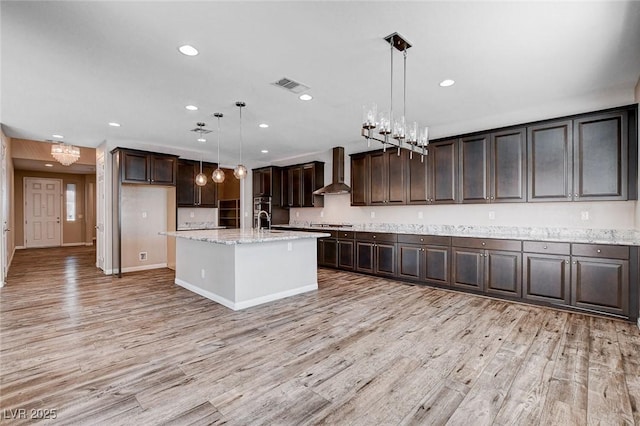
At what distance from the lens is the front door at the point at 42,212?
10.1 metres

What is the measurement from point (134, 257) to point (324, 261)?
3.87 metres

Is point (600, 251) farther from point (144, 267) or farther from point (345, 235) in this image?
point (144, 267)

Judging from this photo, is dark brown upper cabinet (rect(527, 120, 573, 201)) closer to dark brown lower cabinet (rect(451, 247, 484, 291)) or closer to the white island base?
dark brown lower cabinet (rect(451, 247, 484, 291))

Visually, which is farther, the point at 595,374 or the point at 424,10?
the point at 595,374

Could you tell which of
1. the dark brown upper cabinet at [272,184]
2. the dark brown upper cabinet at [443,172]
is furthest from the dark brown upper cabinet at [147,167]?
the dark brown upper cabinet at [443,172]

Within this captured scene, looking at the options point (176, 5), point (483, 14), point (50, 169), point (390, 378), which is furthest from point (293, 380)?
point (50, 169)

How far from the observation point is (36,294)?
15.1ft

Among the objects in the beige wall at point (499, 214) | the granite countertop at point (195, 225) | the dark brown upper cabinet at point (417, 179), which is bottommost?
the granite countertop at point (195, 225)

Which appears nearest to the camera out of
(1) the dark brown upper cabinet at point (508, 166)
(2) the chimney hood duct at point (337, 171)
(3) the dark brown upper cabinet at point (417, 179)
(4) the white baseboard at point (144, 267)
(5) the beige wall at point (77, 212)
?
(1) the dark brown upper cabinet at point (508, 166)

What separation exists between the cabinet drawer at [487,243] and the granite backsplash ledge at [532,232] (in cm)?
9

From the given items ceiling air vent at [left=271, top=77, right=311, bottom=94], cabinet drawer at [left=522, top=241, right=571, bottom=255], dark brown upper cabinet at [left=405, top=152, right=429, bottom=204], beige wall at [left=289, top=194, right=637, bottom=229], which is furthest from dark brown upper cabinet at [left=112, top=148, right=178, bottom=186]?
A: cabinet drawer at [left=522, top=241, right=571, bottom=255]

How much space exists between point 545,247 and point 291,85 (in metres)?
3.61

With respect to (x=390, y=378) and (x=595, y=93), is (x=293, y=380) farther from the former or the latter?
(x=595, y=93)

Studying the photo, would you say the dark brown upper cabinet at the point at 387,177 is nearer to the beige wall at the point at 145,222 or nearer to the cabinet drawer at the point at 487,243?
the cabinet drawer at the point at 487,243
